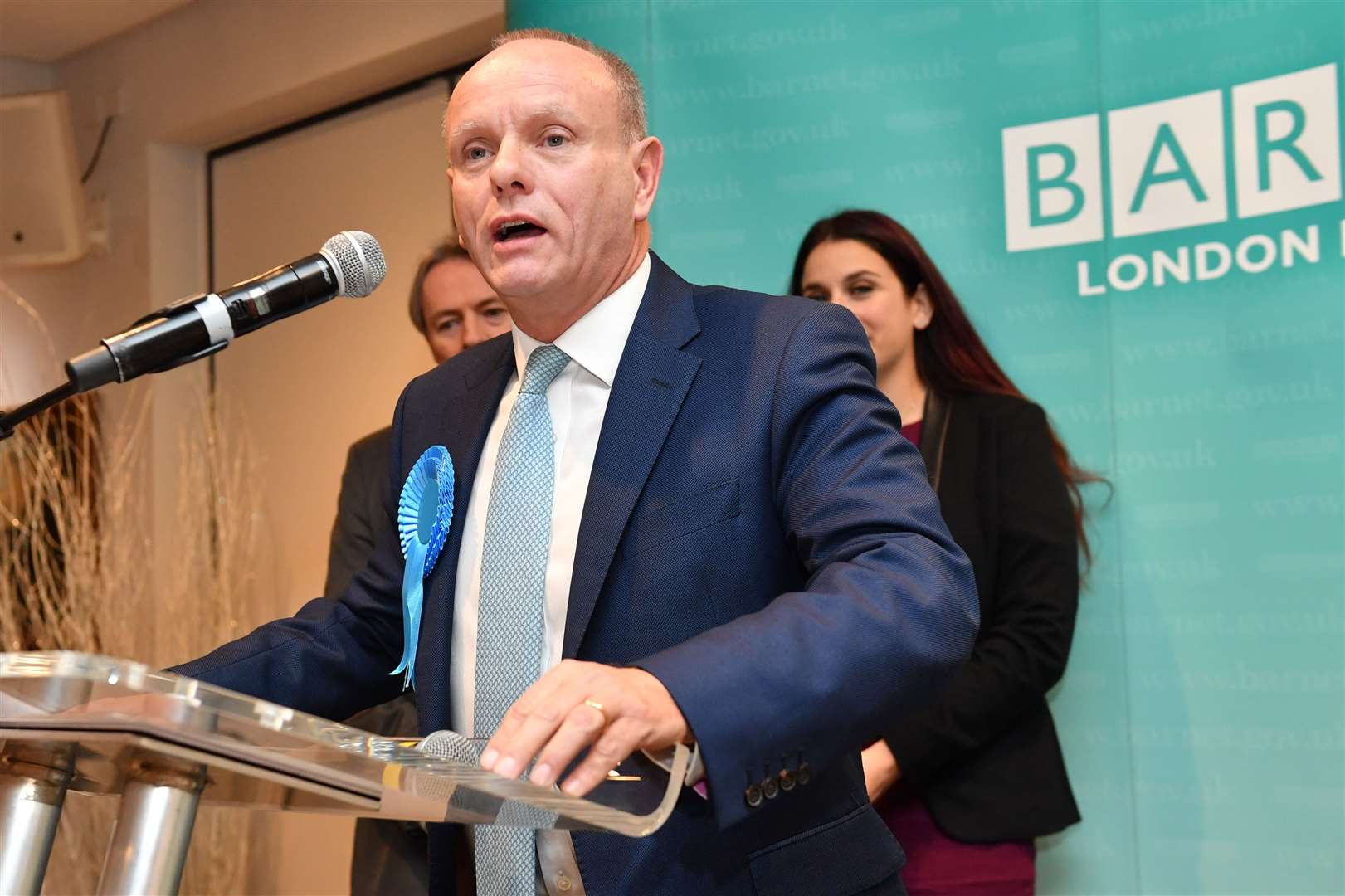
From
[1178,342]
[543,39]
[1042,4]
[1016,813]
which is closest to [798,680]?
[543,39]

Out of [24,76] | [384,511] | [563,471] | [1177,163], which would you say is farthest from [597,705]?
[24,76]

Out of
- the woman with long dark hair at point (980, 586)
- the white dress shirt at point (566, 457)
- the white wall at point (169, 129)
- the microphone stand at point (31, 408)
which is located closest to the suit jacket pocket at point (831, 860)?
the white dress shirt at point (566, 457)

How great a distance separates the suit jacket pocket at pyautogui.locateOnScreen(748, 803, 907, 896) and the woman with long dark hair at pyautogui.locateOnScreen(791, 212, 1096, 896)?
859mm

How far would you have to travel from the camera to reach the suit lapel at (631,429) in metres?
1.39

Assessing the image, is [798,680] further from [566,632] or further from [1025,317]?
[1025,317]

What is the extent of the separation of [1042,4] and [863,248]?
543 mm

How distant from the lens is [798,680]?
1.04 m

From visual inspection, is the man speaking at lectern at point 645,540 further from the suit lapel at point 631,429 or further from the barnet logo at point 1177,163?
the barnet logo at point 1177,163

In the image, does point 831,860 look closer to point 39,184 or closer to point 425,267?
point 425,267

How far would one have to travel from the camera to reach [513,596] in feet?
4.80

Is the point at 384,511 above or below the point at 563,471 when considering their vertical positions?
above

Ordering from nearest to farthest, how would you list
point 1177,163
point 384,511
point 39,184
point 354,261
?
point 354,261, point 1177,163, point 384,511, point 39,184

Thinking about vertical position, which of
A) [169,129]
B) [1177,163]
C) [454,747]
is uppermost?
[169,129]

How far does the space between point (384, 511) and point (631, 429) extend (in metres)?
1.32
